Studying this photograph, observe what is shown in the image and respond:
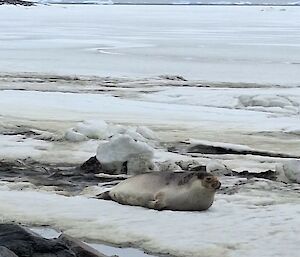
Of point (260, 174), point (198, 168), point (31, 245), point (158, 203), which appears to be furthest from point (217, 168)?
point (31, 245)

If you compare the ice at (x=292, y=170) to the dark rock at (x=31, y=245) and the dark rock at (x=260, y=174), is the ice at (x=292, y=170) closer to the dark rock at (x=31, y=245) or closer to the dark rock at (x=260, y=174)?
the dark rock at (x=260, y=174)

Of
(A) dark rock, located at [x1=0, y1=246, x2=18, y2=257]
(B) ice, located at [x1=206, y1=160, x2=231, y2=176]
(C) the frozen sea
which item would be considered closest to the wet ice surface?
(C) the frozen sea

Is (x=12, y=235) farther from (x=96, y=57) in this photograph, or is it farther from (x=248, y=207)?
(x=96, y=57)

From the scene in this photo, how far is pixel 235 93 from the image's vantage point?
11.3m

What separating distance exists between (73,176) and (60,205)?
109 cm

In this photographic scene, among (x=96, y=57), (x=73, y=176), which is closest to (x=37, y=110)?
(x=73, y=176)

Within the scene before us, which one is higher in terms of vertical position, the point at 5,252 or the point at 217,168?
the point at 5,252

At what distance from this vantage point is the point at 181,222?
14.5 feet

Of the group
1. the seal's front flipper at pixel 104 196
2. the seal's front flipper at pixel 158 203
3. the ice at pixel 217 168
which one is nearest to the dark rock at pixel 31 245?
the seal's front flipper at pixel 158 203

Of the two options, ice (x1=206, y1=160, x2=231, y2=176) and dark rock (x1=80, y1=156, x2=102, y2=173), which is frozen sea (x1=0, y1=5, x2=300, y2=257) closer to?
ice (x1=206, y1=160, x2=231, y2=176)

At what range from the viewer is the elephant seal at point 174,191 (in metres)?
4.63

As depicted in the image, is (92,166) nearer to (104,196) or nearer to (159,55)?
(104,196)

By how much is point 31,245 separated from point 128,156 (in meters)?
2.65

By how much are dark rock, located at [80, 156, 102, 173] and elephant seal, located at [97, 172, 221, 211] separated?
1.21 metres
